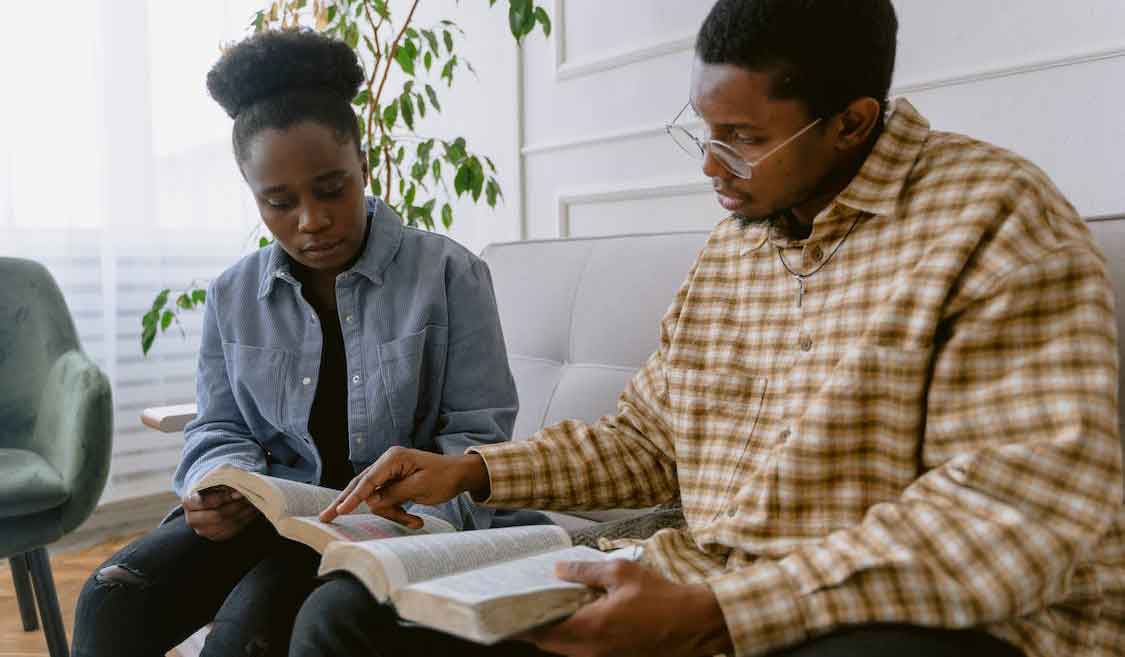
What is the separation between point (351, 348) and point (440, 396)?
14 cm

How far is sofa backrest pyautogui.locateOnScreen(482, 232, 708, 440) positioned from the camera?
1.50m

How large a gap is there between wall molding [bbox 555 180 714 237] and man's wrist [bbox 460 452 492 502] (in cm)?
108

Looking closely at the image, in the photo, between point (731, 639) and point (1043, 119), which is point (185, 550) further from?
point (1043, 119)

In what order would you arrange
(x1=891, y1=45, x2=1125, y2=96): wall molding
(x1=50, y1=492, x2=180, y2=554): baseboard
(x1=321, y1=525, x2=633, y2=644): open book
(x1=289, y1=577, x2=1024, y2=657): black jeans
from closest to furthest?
(x1=321, y1=525, x2=633, y2=644): open book → (x1=289, y1=577, x2=1024, y2=657): black jeans → (x1=891, y1=45, x2=1125, y2=96): wall molding → (x1=50, y1=492, x2=180, y2=554): baseboard

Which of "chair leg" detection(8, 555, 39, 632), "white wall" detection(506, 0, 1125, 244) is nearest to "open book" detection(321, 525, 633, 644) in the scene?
"white wall" detection(506, 0, 1125, 244)

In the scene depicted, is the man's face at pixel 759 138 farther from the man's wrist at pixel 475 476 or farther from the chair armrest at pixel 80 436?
the chair armrest at pixel 80 436

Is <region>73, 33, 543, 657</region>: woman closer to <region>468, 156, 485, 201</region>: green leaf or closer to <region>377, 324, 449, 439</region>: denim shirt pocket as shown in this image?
<region>377, 324, 449, 439</region>: denim shirt pocket

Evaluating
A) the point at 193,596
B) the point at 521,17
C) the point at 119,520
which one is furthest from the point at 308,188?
the point at 119,520

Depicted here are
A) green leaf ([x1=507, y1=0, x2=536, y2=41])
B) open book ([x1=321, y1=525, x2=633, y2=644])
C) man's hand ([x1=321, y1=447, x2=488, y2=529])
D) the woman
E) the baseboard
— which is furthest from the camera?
the baseboard

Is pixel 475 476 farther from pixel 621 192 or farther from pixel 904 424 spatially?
pixel 621 192

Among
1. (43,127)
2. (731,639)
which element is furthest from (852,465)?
(43,127)

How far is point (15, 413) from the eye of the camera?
204cm

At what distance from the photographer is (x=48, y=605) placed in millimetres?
1798

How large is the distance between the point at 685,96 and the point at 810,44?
114cm
